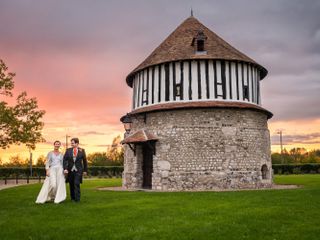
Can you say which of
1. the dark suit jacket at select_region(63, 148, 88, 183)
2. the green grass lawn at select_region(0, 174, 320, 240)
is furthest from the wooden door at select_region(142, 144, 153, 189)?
the green grass lawn at select_region(0, 174, 320, 240)

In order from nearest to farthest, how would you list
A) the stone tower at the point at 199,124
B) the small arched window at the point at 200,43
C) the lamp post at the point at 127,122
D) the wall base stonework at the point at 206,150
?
the wall base stonework at the point at 206,150
the stone tower at the point at 199,124
the small arched window at the point at 200,43
the lamp post at the point at 127,122

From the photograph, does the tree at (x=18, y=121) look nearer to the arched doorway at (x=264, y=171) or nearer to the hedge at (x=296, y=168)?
the arched doorway at (x=264, y=171)

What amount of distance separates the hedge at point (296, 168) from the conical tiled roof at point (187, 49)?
24.5m

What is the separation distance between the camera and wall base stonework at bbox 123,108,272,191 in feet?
60.1

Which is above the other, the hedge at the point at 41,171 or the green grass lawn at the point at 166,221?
the green grass lawn at the point at 166,221

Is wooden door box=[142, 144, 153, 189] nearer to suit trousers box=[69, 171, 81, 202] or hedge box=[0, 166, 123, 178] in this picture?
suit trousers box=[69, 171, 81, 202]

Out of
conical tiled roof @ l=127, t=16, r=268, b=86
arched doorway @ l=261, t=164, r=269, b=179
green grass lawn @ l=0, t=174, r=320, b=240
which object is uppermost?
conical tiled roof @ l=127, t=16, r=268, b=86

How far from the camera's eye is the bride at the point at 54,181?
457 inches

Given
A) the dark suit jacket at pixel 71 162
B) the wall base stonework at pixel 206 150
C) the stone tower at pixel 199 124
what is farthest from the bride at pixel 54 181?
the wall base stonework at pixel 206 150

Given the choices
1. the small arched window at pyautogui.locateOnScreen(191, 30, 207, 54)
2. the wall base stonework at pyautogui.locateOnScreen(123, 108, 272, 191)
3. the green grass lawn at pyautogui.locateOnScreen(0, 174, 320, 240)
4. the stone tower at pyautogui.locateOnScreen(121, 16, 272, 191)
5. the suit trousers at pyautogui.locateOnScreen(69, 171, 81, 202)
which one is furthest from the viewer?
A: the small arched window at pyautogui.locateOnScreen(191, 30, 207, 54)

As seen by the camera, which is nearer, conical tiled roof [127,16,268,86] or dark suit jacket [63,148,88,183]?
dark suit jacket [63,148,88,183]

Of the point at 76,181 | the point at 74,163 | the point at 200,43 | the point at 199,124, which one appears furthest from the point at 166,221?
the point at 200,43

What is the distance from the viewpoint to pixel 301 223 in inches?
305

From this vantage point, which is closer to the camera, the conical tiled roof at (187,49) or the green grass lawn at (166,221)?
the green grass lawn at (166,221)
